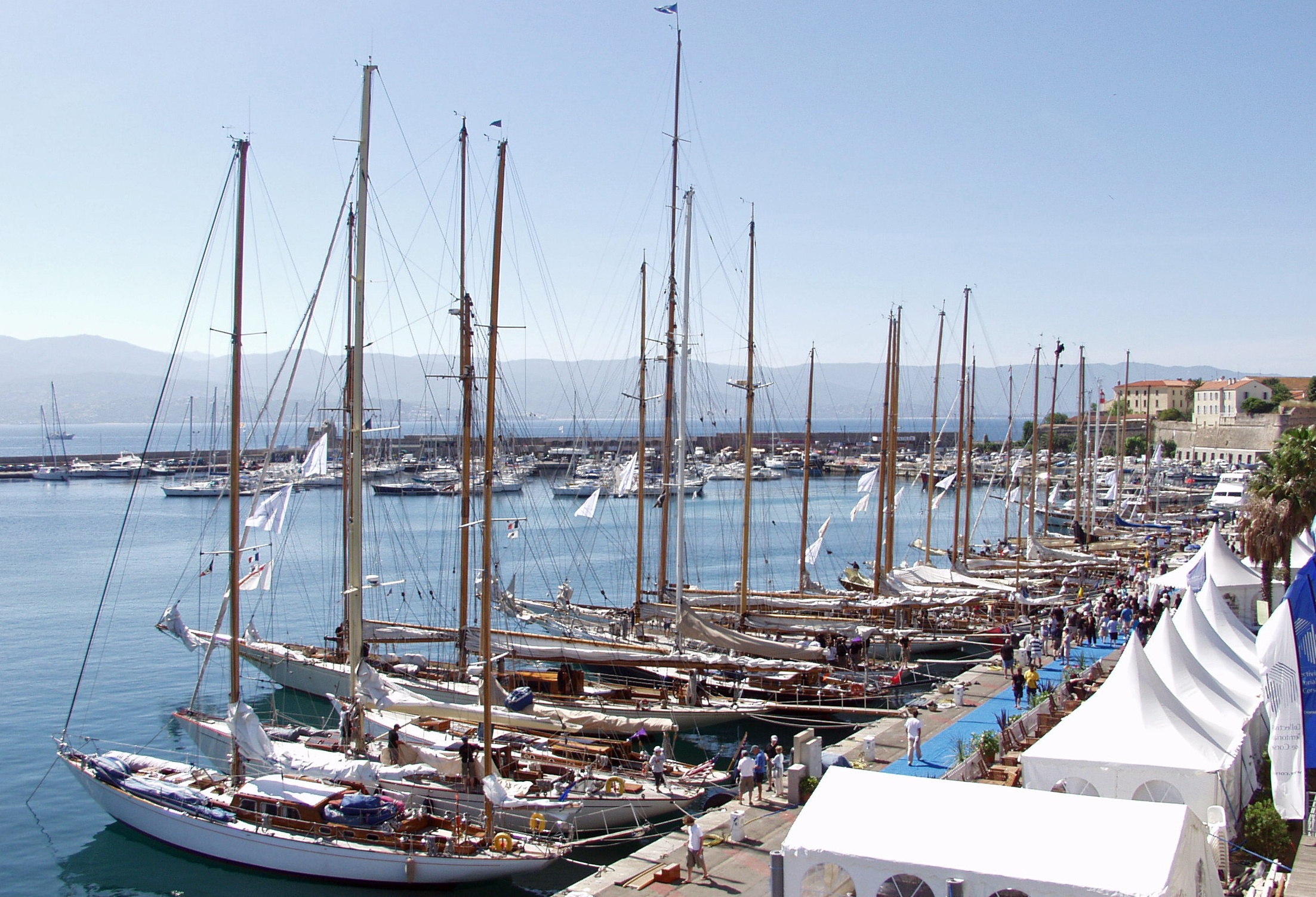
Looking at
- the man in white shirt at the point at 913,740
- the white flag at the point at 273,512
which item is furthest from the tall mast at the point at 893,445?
the white flag at the point at 273,512

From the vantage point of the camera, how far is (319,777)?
2056cm

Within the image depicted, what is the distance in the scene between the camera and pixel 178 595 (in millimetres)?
55031

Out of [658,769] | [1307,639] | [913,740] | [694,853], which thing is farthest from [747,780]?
[1307,639]

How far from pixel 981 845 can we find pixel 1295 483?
26.1 m

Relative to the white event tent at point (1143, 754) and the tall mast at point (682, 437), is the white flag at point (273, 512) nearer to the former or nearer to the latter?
the tall mast at point (682, 437)

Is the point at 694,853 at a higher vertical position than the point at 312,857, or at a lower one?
higher

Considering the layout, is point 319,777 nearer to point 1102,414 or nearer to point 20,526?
point 20,526

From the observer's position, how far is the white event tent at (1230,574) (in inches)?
1268

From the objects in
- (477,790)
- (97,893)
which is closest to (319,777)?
(477,790)

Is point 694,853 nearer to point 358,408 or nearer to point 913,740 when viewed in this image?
point 913,740

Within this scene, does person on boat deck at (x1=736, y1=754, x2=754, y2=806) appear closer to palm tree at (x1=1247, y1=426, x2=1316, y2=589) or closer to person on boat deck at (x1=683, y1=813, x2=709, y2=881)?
person on boat deck at (x1=683, y1=813, x2=709, y2=881)

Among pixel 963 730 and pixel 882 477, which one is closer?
pixel 963 730

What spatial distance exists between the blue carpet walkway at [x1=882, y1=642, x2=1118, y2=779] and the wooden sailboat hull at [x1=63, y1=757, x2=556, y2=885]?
25.8 feet

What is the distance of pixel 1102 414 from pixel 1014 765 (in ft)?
555
